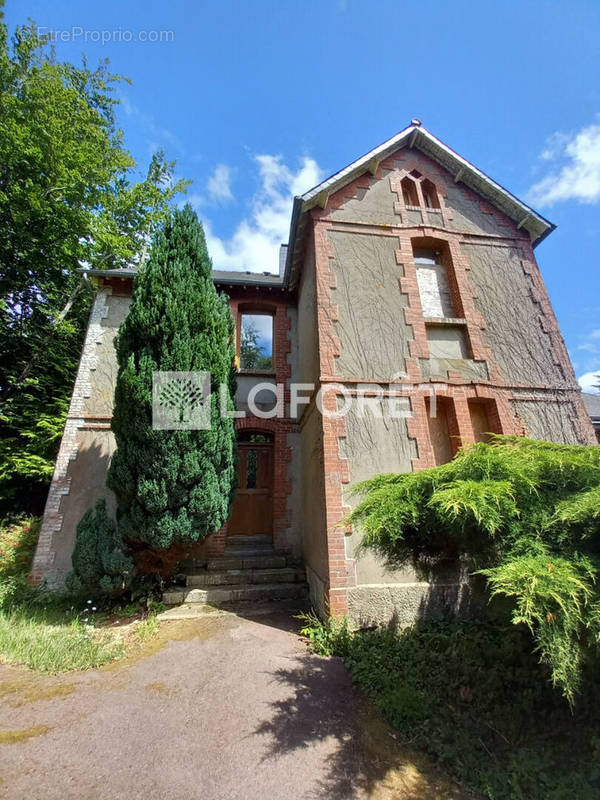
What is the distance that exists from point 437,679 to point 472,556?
1.83m

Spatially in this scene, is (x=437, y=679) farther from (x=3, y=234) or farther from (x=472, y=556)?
(x=3, y=234)

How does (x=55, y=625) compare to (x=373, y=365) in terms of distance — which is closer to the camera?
(x=55, y=625)

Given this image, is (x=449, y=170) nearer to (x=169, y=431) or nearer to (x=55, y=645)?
(x=169, y=431)

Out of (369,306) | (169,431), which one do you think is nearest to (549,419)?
(369,306)

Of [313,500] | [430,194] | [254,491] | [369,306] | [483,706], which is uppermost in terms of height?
[430,194]

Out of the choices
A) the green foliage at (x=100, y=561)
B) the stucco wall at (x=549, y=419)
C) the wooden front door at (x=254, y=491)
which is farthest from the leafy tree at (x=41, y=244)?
the stucco wall at (x=549, y=419)

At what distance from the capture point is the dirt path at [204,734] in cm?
243

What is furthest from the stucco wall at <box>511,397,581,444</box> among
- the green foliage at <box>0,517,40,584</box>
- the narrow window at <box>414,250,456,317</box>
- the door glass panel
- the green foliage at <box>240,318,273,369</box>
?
the green foliage at <box>240,318,273,369</box>

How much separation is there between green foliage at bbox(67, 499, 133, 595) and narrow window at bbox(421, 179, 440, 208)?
905cm

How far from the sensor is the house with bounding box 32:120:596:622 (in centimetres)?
521

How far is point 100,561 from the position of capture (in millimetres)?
5219

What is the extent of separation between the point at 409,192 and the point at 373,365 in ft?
15.2

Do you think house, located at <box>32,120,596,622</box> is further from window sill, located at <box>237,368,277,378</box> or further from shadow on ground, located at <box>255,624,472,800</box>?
shadow on ground, located at <box>255,624,472,800</box>

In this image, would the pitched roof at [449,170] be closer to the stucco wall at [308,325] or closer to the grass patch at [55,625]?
the stucco wall at [308,325]
